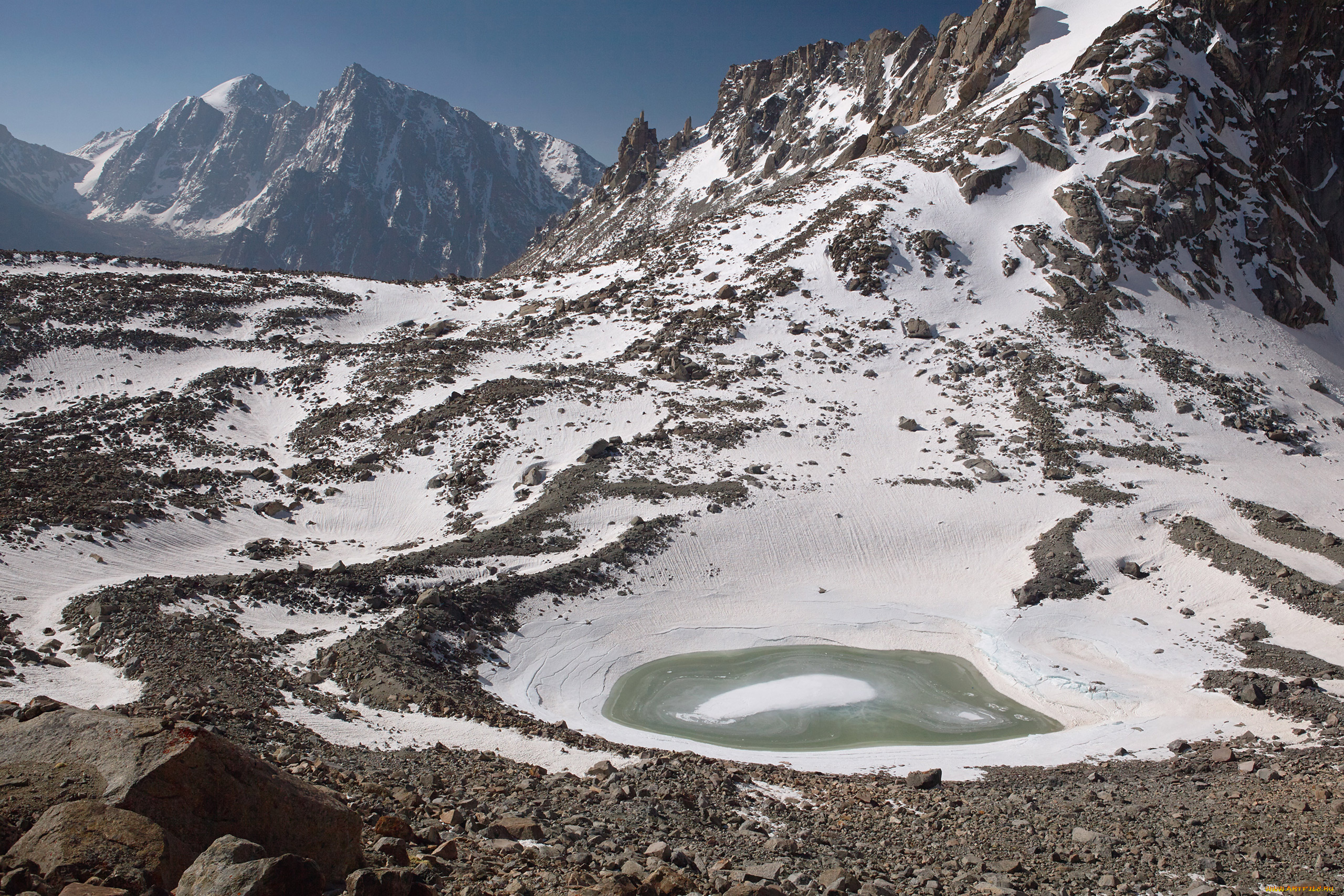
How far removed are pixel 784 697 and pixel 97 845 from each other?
779 inches

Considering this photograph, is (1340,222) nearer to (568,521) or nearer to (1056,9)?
(1056,9)

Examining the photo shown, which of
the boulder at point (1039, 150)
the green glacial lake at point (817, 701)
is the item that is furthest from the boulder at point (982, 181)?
the green glacial lake at point (817, 701)

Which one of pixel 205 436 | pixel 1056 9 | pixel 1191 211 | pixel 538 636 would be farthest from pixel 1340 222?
pixel 205 436

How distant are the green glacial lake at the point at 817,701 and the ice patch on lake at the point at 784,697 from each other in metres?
0.03

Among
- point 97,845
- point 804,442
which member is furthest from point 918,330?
point 97,845

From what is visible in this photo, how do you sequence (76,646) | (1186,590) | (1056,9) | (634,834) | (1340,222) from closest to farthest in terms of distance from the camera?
1. (634,834)
2. (76,646)
3. (1186,590)
4. (1340,222)
5. (1056,9)

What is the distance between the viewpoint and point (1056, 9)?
80.1 m

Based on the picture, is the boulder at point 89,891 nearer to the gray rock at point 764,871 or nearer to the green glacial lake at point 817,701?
the gray rock at point 764,871

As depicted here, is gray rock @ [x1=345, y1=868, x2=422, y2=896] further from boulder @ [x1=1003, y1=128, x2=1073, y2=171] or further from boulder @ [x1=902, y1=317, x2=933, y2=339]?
boulder @ [x1=1003, y1=128, x2=1073, y2=171]

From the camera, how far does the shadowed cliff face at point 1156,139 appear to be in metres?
54.1

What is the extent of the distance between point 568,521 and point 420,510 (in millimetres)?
7555

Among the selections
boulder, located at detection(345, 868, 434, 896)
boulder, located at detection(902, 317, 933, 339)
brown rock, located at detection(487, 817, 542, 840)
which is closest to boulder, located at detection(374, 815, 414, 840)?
brown rock, located at detection(487, 817, 542, 840)

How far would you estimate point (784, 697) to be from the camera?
74.8ft

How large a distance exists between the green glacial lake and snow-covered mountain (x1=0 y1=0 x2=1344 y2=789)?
2.87 ft
